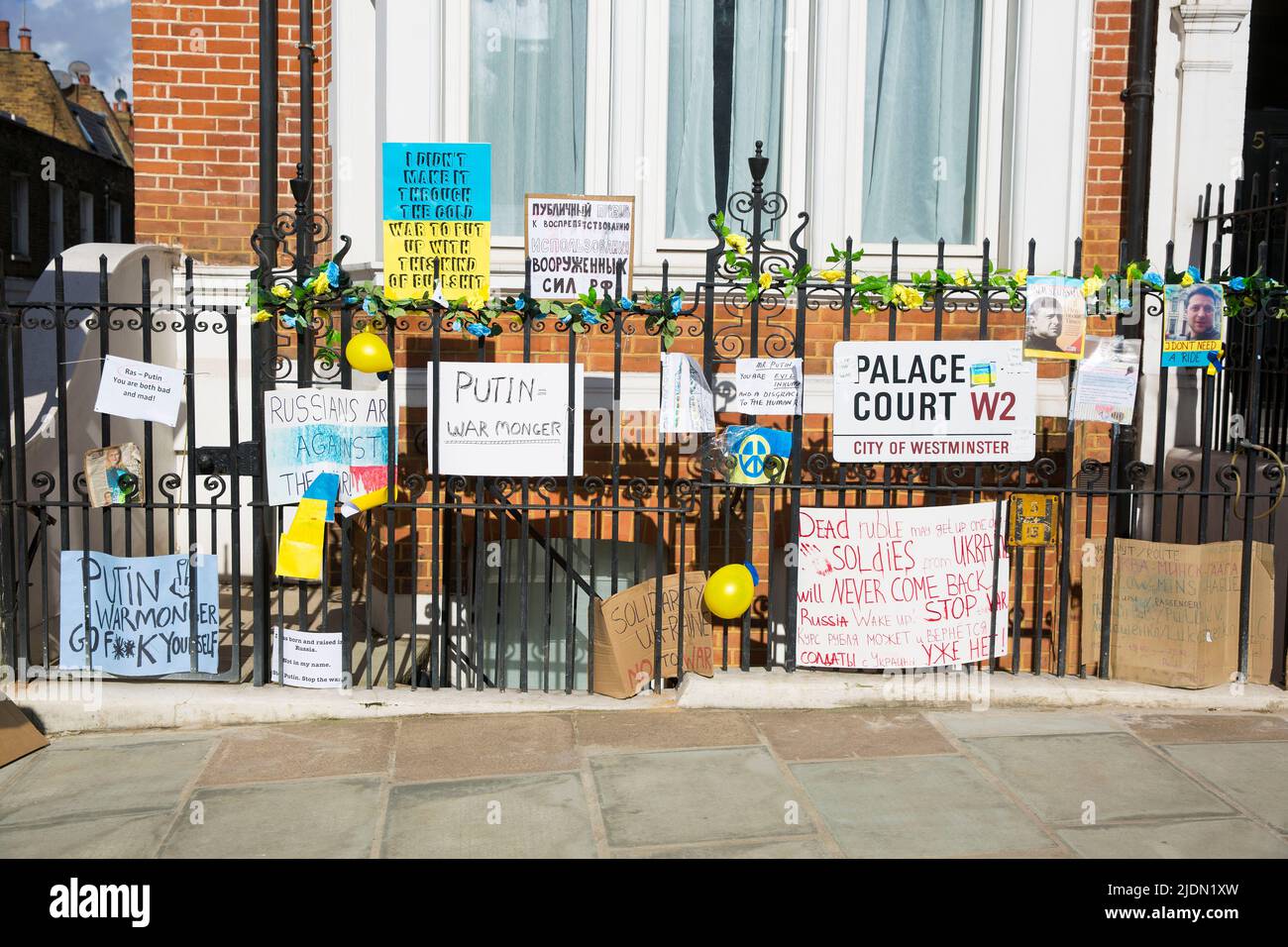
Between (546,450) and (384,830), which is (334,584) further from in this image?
(384,830)

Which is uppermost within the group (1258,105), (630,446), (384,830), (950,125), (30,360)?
(1258,105)

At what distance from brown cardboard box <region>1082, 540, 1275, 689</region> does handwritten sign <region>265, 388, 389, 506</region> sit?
3522mm

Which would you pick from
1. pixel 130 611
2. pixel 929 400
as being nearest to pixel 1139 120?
pixel 929 400

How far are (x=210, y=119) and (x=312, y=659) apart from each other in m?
4.11

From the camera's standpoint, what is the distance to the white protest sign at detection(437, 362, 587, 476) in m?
5.36

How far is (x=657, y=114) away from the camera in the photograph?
6.80 m

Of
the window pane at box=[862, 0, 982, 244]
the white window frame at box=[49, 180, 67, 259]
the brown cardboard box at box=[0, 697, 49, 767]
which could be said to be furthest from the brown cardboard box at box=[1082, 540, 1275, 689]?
the white window frame at box=[49, 180, 67, 259]

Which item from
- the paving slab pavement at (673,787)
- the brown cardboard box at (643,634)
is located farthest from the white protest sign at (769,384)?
the paving slab pavement at (673,787)

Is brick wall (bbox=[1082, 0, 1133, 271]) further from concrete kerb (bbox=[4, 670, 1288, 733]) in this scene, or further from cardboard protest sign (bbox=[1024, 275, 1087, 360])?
concrete kerb (bbox=[4, 670, 1288, 733])

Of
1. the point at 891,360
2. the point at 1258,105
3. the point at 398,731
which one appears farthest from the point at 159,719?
the point at 1258,105

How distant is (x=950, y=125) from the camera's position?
7008mm

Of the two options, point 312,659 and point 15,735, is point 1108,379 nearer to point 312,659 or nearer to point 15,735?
point 312,659

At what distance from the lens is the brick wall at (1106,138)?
6.78 meters
